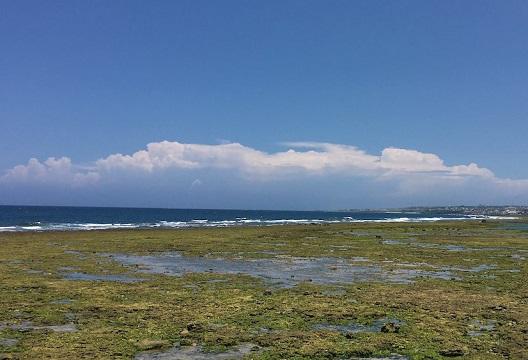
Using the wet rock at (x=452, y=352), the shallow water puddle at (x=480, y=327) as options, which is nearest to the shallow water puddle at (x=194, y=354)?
the wet rock at (x=452, y=352)

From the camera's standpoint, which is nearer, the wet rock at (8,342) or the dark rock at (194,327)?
the wet rock at (8,342)

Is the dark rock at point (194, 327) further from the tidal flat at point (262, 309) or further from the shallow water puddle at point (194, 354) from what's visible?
the shallow water puddle at point (194, 354)

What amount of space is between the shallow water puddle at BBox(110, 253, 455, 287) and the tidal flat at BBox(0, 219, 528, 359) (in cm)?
9

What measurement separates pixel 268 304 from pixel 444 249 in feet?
127

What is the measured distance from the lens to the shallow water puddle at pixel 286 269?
109 ft

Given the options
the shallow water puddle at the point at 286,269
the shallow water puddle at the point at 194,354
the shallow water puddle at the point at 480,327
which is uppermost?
the shallow water puddle at the point at 286,269

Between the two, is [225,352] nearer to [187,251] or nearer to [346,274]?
[346,274]

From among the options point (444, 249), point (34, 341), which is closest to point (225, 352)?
point (34, 341)

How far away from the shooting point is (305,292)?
90.0 feet

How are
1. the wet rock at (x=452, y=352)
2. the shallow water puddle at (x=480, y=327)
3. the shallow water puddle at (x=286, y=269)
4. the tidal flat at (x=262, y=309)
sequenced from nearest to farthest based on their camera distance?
the wet rock at (x=452, y=352)
the tidal flat at (x=262, y=309)
the shallow water puddle at (x=480, y=327)
the shallow water puddle at (x=286, y=269)

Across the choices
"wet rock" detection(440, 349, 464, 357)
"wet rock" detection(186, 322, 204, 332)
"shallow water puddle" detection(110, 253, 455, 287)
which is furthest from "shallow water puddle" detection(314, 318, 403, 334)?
"shallow water puddle" detection(110, 253, 455, 287)

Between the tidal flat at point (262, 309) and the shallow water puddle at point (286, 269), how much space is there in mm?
90

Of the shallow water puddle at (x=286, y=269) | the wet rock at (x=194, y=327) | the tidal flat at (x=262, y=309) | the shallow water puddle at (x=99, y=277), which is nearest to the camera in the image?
the tidal flat at (x=262, y=309)

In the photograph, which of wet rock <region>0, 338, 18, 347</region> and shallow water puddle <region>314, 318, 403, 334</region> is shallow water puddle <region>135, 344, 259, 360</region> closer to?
shallow water puddle <region>314, 318, 403, 334</region>
